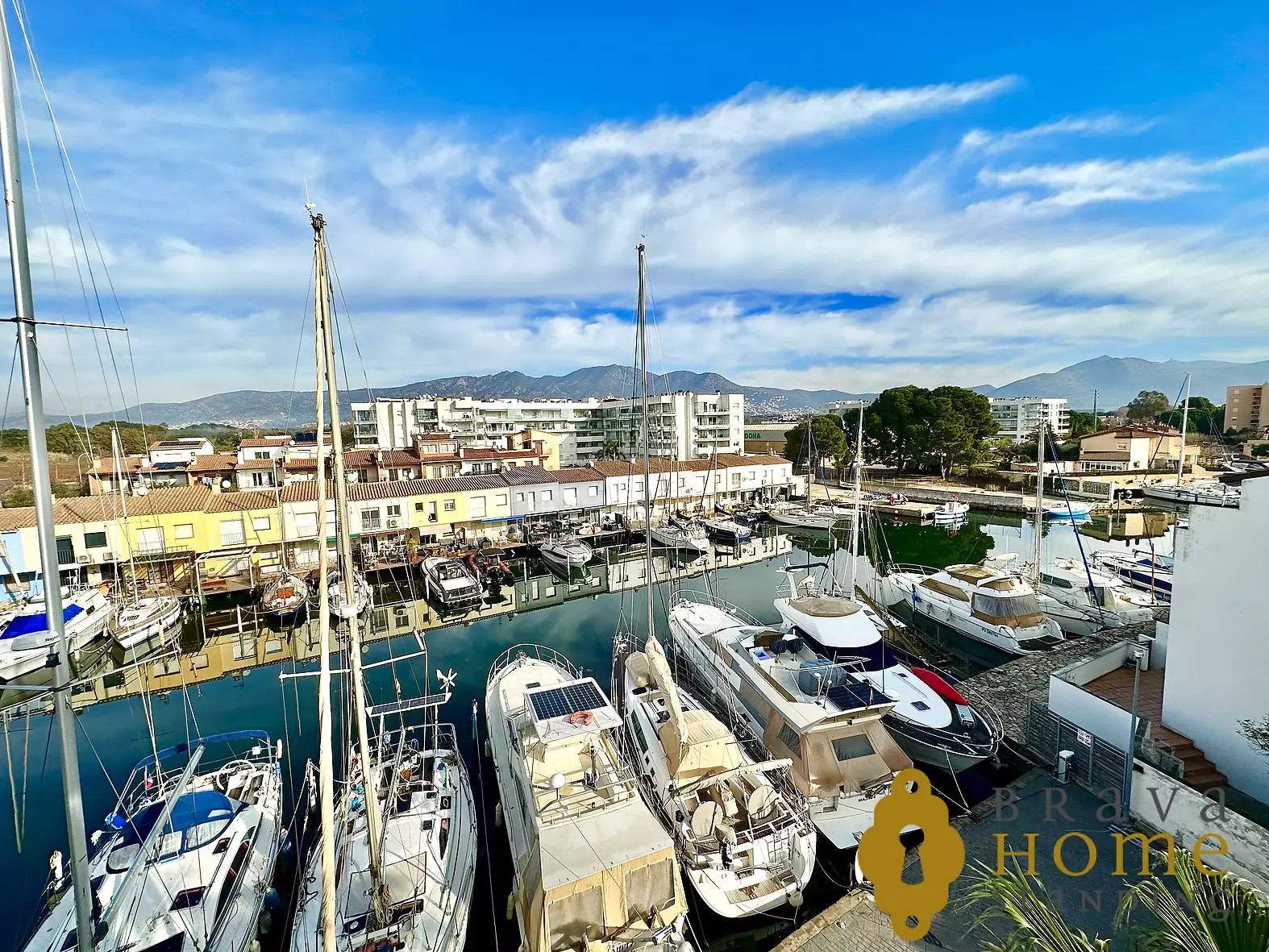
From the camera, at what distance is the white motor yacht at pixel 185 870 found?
679 cm

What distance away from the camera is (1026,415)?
286 ft

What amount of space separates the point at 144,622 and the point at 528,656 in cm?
1495

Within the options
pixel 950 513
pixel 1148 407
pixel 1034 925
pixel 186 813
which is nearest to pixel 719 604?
pixel 186 813

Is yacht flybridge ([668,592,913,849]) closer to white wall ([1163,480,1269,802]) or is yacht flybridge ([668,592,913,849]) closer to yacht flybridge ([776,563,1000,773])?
yacht flybridge ([776,563,1000,773])

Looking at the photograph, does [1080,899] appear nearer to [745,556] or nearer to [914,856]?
[914,856]

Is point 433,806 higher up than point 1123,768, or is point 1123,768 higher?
point 1123,768

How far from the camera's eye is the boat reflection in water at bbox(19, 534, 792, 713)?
17.0m

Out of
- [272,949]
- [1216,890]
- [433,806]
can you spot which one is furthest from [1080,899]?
[272,949]

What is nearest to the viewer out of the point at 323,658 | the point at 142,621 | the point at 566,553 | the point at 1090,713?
the point at 323,658

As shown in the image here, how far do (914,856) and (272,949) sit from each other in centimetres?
930

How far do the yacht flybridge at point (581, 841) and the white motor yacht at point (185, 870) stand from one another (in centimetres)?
366

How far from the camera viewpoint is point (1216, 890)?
4.21 meters

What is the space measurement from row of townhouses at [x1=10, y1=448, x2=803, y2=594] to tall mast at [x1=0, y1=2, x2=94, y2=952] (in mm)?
13679

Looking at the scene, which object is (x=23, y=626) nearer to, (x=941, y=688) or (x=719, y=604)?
(x=719, y=604)
